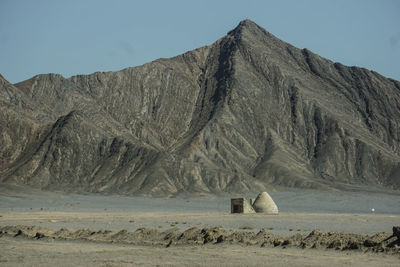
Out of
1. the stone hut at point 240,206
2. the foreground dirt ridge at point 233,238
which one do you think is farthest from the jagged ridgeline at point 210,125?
the foreground dirt ridge at point 233,238

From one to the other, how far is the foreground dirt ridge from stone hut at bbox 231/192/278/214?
91.9ft

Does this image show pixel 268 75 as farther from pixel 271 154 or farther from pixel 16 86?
pixel 16 86

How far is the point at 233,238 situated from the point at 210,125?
113629mm

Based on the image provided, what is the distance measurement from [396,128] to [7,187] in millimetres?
93948

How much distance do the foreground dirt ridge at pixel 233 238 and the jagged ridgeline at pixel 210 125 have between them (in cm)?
8034

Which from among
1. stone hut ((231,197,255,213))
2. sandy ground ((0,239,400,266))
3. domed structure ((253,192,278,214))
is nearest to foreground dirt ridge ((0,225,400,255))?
sandy ground ((0,239,400,266))

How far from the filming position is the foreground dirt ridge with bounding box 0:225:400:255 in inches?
930

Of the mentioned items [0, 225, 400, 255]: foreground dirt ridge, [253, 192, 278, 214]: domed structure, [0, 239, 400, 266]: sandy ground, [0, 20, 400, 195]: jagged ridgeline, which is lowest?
[0, 239, 400, 266]: sandy ground

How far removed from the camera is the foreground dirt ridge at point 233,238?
23609 mm

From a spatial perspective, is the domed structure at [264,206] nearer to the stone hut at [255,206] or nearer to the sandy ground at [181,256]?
the stone hut at [255,206]

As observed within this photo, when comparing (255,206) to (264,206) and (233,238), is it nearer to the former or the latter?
(264,206)

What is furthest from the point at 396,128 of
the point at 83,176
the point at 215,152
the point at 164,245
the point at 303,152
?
the point at 164,245

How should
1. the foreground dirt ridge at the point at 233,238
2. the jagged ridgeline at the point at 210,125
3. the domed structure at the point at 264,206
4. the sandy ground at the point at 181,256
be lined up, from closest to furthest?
the sandy ground at the point at 181,256, the foreground dirt ridge at the point at 233,238, the domed structure at the point at 264,206, the jagged ridgeline at the point at 210,125

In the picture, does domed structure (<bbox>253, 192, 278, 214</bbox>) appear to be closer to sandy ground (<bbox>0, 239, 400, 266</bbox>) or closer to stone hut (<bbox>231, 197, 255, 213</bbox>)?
stone hut (<bbox>231, 197, 255, 213</bbox>)
